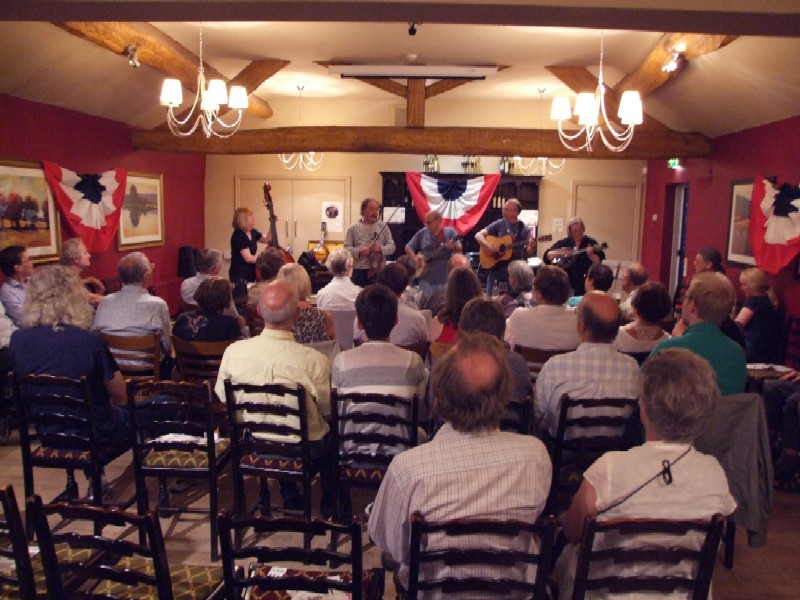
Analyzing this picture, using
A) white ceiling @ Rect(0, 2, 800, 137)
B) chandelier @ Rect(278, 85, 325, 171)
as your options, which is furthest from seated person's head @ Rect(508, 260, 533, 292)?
chandelier @ Rect(278, 85, 325, 171)

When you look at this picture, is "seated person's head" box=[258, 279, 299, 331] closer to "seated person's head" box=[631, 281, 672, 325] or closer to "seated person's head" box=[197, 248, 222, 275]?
"seated person's head" box=[631, 281, 672, 325]

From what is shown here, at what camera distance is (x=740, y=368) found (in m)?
2.81

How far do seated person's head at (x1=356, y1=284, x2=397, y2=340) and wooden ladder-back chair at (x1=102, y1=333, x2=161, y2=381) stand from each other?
1341mm

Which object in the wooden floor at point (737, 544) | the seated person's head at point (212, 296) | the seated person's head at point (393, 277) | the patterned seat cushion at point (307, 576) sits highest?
the seated person's head at point (393, 277)

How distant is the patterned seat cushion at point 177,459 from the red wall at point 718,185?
4821mm

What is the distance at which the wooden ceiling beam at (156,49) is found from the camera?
465cm

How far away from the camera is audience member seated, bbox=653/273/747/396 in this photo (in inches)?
110

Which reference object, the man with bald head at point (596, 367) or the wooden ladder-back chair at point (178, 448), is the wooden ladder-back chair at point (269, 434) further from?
the man with bald head at point (596, 367)

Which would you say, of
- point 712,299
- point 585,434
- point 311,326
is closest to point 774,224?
point 712,299

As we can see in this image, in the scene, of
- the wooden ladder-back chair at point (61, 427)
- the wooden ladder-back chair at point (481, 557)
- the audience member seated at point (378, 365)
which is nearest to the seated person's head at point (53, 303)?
the wooden ladder-back chair at point (61, 427)

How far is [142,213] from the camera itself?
7867 mm

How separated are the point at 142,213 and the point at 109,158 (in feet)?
3.11

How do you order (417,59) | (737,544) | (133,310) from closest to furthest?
1. (737,544)
2. (133,310)
3. (417,59)

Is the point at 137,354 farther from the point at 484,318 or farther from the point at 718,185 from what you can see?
the point at 718,185
